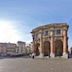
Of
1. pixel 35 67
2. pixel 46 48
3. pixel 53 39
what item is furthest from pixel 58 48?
pixel 35 67

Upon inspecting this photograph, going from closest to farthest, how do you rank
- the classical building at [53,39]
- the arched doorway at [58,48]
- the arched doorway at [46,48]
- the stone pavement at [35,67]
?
the stone pavement at [35,67] < the classical building at [53,39] < the arched doorway at [58,48] < the arched doorway at [46,48]

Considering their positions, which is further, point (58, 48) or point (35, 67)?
point (58, 48)

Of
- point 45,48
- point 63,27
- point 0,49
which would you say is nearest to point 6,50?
point 0,49

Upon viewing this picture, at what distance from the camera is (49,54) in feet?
265

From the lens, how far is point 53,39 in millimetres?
77938

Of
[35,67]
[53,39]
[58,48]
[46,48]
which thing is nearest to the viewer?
[35,67]

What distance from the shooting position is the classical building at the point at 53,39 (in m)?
75.6

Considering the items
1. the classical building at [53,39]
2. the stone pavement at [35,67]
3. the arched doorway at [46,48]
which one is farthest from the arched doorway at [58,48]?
the stone pavement at [35,67]

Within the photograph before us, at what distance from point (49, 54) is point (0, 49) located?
11814 centimetres

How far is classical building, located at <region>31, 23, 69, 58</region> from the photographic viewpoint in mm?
75631

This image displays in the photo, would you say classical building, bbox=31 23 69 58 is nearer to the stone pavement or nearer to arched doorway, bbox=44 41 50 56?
arched doorway, bbox=44 41 50 56

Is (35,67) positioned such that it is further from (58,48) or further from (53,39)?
(58,48)

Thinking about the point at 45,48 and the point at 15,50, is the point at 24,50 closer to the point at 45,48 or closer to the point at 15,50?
the point at 15,50

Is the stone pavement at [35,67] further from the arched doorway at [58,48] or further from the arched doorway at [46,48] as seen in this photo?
the arched doorway at [46,48]
